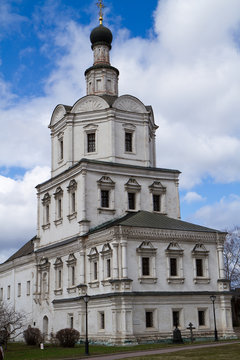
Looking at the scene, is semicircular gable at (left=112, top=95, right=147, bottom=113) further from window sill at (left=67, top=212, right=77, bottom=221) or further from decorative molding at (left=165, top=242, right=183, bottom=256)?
decorative molding at (left=165, top=242, right=183, bottom=256)

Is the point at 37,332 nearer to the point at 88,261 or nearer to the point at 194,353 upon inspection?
the point at 88,261

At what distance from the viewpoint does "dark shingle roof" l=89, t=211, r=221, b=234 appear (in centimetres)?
→ 3120

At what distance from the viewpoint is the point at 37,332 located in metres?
35.0

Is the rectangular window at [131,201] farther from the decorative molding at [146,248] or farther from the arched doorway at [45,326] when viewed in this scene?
the arched doorway at [45,326]

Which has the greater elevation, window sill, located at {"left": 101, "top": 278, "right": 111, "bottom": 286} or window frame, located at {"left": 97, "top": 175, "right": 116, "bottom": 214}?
window frame, located at {"left": 97, "top": 175, "right": 116, "bottom": 214}

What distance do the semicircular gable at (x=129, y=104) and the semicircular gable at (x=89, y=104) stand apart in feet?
3.54

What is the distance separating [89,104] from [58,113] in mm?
3405

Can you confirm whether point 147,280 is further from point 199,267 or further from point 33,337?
point 33,337

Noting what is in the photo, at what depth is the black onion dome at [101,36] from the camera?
1634 inches

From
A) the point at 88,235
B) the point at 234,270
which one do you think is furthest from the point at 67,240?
the point at 234,270

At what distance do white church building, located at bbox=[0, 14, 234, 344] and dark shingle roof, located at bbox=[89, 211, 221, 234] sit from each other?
9cm

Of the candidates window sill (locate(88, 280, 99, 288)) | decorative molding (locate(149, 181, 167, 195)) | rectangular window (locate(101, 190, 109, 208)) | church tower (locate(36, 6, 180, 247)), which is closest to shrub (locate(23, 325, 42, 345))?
→ window sill (locate(88, 280, 99, 288))

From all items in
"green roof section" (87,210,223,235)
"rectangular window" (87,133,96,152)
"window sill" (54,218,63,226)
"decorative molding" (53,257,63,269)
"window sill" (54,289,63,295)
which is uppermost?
"rectangular window" (87,133,96,152)

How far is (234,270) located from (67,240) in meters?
26.8
